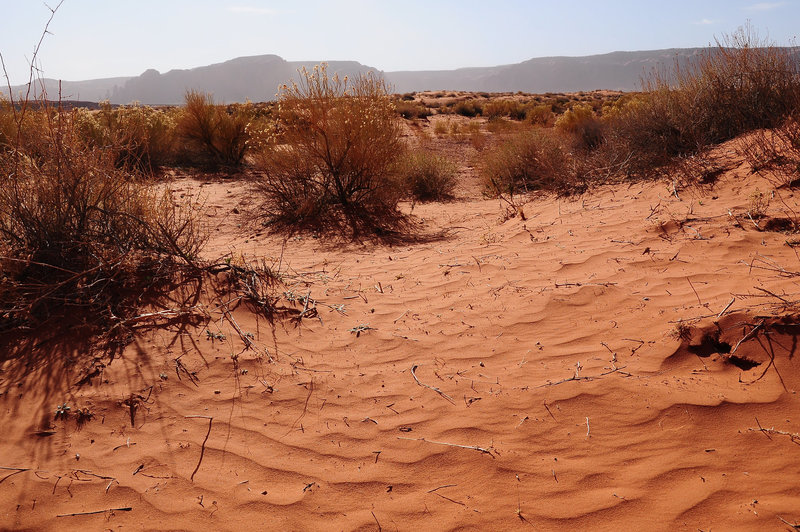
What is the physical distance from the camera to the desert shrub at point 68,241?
3027 millimetres

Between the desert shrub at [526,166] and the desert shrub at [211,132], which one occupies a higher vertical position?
the desert shrub at [211,132]

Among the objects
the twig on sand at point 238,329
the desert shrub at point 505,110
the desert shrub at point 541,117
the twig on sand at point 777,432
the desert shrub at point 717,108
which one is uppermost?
the desert shrub at point 505,110

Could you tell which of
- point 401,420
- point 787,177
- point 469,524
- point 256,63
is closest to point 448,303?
point 401,420

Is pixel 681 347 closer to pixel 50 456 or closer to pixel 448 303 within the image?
pixel 448 303

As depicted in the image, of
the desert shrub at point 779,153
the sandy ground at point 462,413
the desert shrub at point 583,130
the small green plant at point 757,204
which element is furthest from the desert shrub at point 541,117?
the sandy ground at point 462,413

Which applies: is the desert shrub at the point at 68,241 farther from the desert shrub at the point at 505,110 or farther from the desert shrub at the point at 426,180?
the desert shrub at the point at 505,110

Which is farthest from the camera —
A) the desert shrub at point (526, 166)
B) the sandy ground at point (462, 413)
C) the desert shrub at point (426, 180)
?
the desert shrub at point (426, 180)

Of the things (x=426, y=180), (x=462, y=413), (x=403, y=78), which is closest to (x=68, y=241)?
(x=462, y=413)

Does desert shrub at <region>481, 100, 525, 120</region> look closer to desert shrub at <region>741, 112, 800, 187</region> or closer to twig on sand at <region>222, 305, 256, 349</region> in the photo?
desert shrub at <region>741, 112, 800, 187</region>

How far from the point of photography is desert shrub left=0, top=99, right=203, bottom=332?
9.93 ft

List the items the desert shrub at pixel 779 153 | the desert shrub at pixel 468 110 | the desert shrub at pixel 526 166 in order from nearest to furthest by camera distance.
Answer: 1. the desert shrub at pixel 779 153
2. the desert shrub at pixel 526 166
3. the desert shrub at pixel 468 110

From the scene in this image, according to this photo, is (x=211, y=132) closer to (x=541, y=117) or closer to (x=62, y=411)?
(x=62, y=411)

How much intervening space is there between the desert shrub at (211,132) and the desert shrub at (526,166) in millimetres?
6475

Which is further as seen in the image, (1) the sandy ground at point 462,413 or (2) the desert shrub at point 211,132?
(2) the desert shrub at point 211,132
